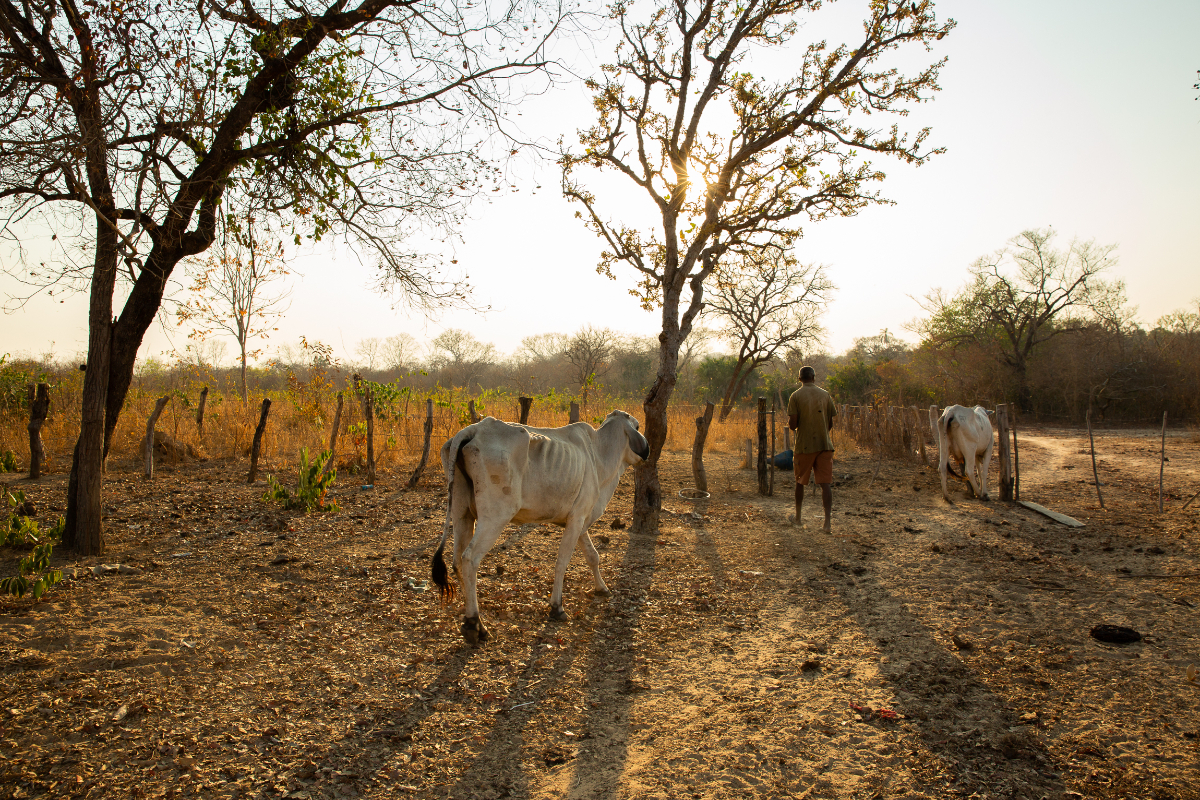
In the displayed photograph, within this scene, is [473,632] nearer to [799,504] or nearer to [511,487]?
[511,487]

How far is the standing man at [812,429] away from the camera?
7527 millimetres

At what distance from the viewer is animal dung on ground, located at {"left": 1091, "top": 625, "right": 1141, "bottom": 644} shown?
429 cm

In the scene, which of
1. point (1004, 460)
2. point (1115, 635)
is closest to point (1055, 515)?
point (1004, 460)

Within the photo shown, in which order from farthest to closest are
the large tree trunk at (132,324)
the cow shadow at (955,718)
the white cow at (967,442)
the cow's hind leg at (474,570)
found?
the white cow at (967,442) → the large tree trunk at (132,324) → the cow's hind leg at (474,570) → the cow shadow at (955,718)

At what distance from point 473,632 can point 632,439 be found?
6.39 feet

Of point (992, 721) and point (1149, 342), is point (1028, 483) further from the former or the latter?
point (1149, 342)

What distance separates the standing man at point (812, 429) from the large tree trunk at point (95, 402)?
6590 mm

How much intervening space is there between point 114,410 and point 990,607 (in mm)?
8040

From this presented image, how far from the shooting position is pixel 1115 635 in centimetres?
431

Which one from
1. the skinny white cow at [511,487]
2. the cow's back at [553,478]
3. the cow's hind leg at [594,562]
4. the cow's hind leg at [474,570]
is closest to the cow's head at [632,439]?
the skinny white cow at [511,487]

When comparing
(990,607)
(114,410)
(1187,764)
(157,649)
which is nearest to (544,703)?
(157,649)

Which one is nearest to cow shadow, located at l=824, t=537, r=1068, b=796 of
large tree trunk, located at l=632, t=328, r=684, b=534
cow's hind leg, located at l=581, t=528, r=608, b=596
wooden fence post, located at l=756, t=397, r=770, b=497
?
cow's hind leg, located at l=581, t=528, r=608, b=596

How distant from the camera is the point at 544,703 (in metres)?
3.65

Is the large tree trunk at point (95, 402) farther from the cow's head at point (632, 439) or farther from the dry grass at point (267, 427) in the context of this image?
the dry grass at point (267, 427)
